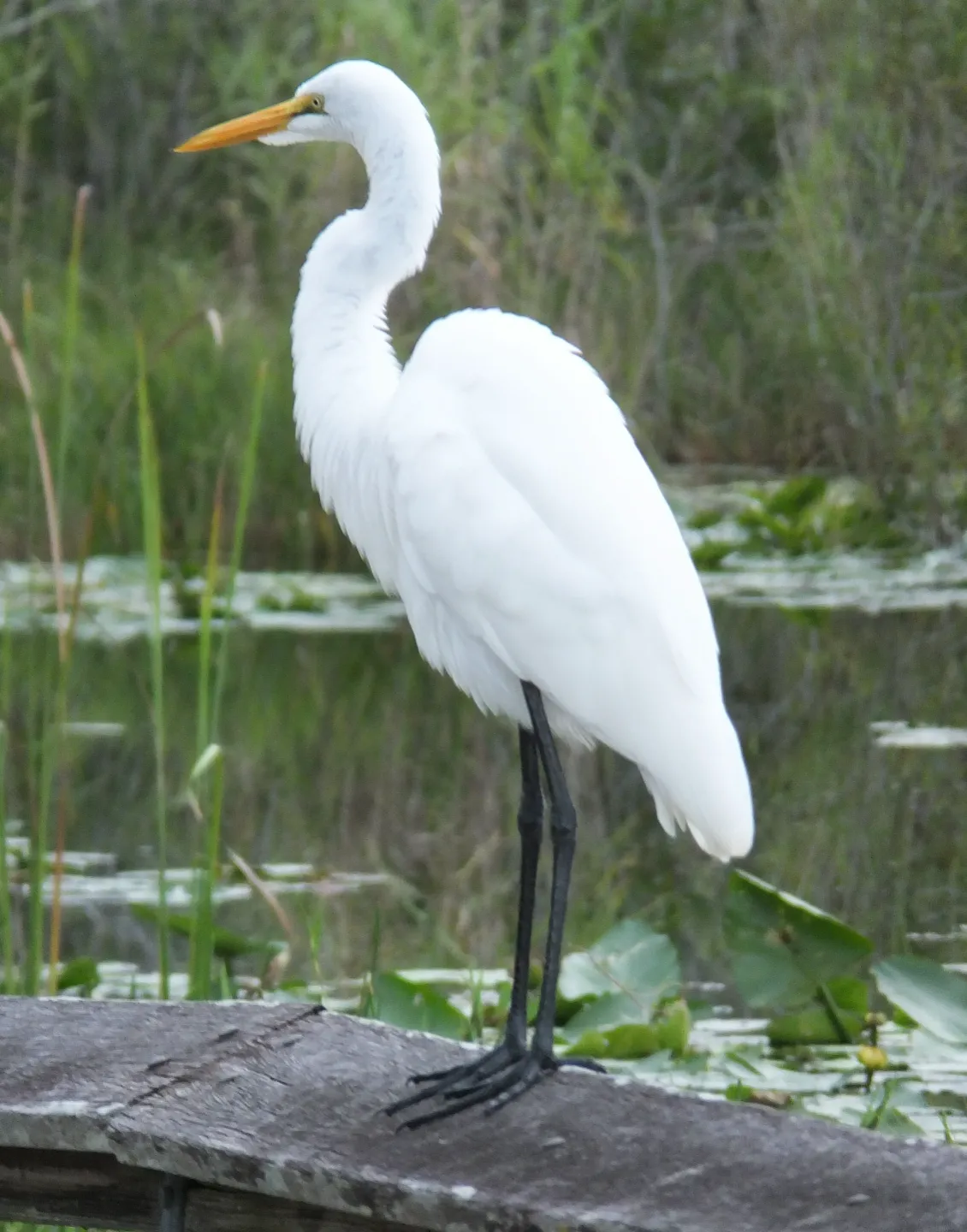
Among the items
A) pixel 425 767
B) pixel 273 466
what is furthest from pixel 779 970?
pixel 273 466

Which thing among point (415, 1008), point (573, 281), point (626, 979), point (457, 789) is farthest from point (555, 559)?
point (573, 281)

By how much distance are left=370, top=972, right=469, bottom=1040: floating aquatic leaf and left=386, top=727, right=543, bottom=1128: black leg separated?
0.43 m

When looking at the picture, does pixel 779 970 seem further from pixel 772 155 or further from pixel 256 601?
pixel 772 155

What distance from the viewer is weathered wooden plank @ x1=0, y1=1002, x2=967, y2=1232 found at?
1337 mm

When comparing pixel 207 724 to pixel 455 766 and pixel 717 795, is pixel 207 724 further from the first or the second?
pixel 455 766

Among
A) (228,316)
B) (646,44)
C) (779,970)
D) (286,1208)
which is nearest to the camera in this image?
(286,1208)

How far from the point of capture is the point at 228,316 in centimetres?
646

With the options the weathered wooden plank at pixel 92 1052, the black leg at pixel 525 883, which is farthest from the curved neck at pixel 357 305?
the weathered wooden plank at pixel 92 1052

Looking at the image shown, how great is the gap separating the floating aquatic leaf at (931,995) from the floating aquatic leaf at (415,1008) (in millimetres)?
489

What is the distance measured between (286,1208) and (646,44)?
28.6ft

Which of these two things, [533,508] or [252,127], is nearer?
[533,508]

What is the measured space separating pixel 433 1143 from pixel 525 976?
0.43 meters

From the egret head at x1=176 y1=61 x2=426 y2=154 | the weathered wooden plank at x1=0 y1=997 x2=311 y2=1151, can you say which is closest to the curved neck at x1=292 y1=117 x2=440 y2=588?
the egret head at x1=176 y1=61 x2=426 y2=154

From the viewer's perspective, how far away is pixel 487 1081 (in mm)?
1767
